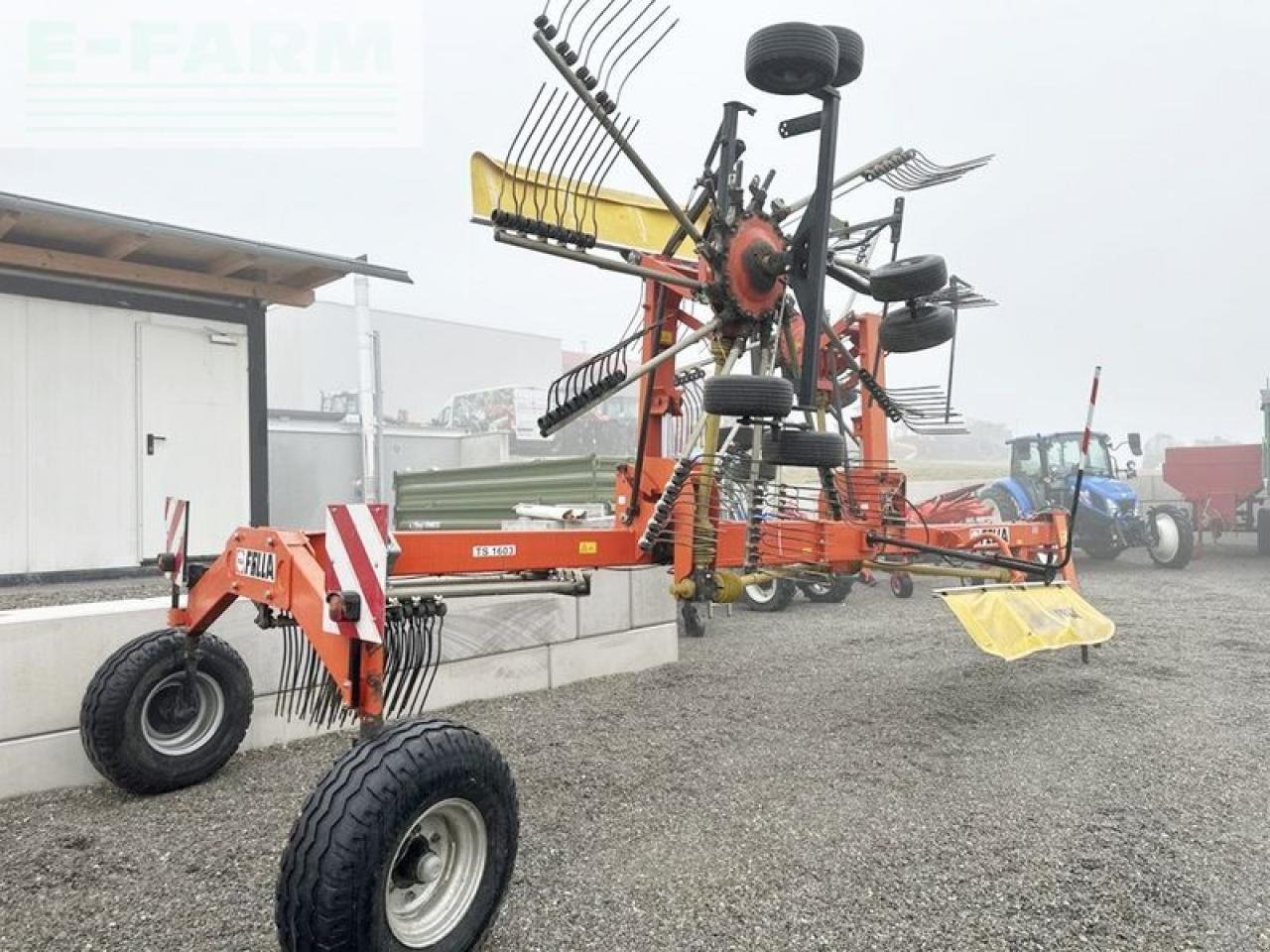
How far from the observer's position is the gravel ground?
2221 millimetres

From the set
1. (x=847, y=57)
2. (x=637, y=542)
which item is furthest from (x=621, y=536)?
(x=847, y=57)

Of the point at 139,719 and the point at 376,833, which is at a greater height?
the point at 376,833

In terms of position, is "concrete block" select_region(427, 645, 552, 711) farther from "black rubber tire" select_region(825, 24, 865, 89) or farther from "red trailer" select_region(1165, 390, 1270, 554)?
"red trailer" select_region(1165, 390, 1270, 554)

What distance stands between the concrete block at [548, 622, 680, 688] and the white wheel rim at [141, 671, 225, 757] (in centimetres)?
192

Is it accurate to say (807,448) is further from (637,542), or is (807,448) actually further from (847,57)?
(847,57)

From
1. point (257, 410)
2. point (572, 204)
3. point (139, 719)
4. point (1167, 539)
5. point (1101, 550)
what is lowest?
point (1101, 550)

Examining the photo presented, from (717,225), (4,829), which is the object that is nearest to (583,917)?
(4,829)

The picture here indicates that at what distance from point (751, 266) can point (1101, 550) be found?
10890 millimetres

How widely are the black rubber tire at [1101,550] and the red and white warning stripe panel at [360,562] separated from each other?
12684 millimetres

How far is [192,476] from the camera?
7016mm

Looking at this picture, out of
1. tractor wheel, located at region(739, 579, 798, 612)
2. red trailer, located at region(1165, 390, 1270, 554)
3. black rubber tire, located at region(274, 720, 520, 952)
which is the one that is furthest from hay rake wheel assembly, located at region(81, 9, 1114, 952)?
red trailer, located at region(1165, 390, 1270, 554)

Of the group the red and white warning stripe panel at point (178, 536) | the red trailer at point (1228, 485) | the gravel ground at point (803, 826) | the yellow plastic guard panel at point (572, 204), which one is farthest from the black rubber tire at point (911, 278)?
the red trailer at point (1228, 485)

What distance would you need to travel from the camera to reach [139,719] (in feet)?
9.80

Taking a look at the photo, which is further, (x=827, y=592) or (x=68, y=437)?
(x=827, y=592)
